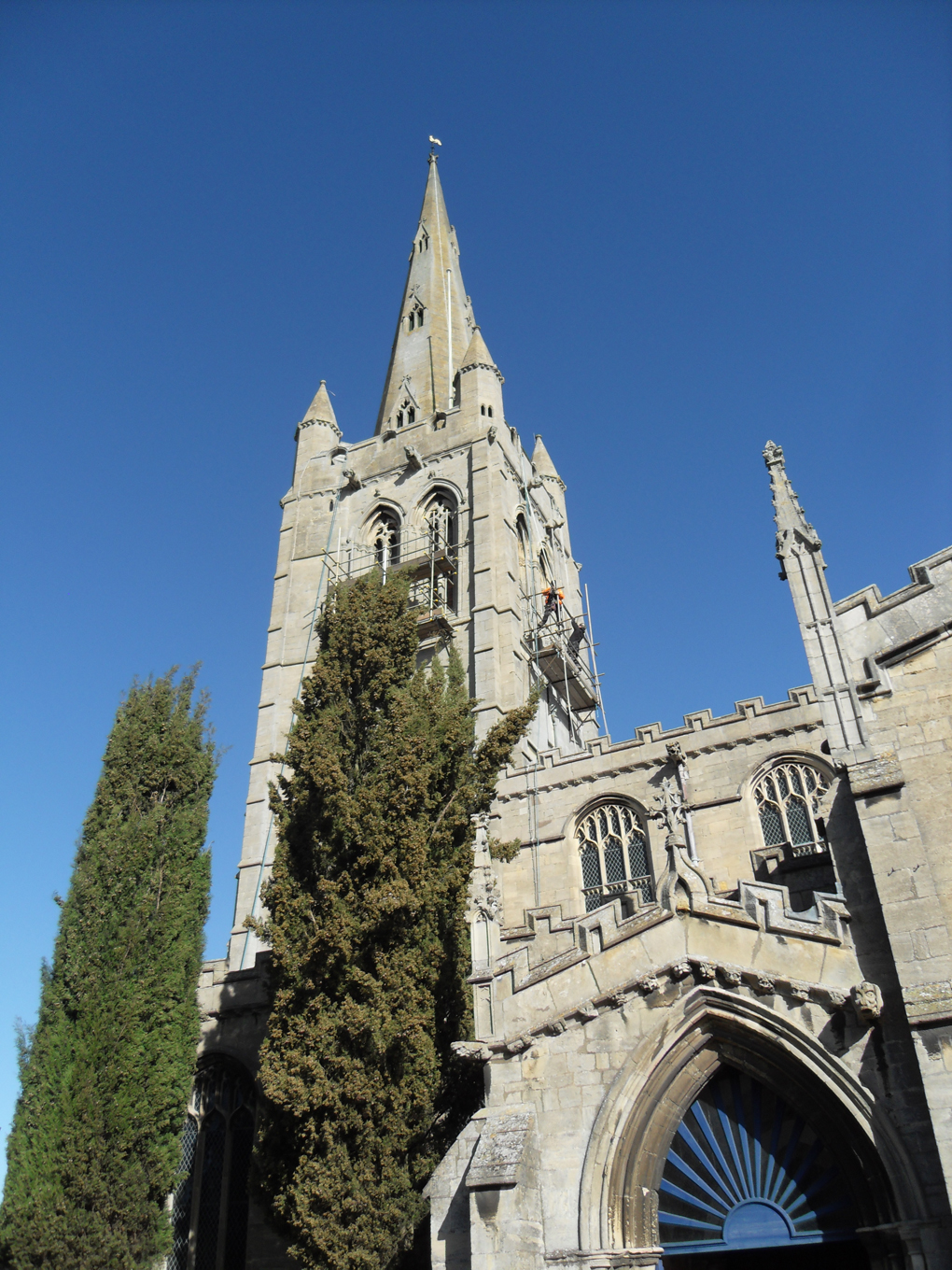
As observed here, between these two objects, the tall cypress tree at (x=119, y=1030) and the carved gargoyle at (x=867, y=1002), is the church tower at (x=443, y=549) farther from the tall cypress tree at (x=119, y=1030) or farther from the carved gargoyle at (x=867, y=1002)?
the carved gargoyle at (x=867, y=1002)

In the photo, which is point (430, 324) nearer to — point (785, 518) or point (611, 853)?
point (611, 853)

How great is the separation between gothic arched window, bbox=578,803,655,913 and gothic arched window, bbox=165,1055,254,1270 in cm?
765

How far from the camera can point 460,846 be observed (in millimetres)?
14227

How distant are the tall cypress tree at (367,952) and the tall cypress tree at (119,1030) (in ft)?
6.32

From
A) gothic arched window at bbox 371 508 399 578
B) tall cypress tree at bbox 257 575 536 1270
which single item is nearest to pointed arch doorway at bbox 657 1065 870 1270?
tall cypress tree at bbox 257 575 536 1270

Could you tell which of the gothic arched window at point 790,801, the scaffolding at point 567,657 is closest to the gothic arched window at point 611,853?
the gothic arched window at point 790,801

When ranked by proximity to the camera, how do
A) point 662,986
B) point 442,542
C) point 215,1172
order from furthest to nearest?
point 442,542
point 215,1172
point 662,986

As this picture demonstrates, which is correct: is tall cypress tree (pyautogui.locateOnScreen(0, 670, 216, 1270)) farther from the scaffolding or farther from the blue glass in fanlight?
the scaffolding

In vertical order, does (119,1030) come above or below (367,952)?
below

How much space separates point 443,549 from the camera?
102ft

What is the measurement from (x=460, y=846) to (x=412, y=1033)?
293 centimetres

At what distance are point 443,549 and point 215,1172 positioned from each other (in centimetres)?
1861

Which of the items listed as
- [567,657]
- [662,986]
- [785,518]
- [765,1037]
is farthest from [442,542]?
[765,1037]

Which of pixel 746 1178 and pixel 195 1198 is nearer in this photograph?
pixel 746 1178
